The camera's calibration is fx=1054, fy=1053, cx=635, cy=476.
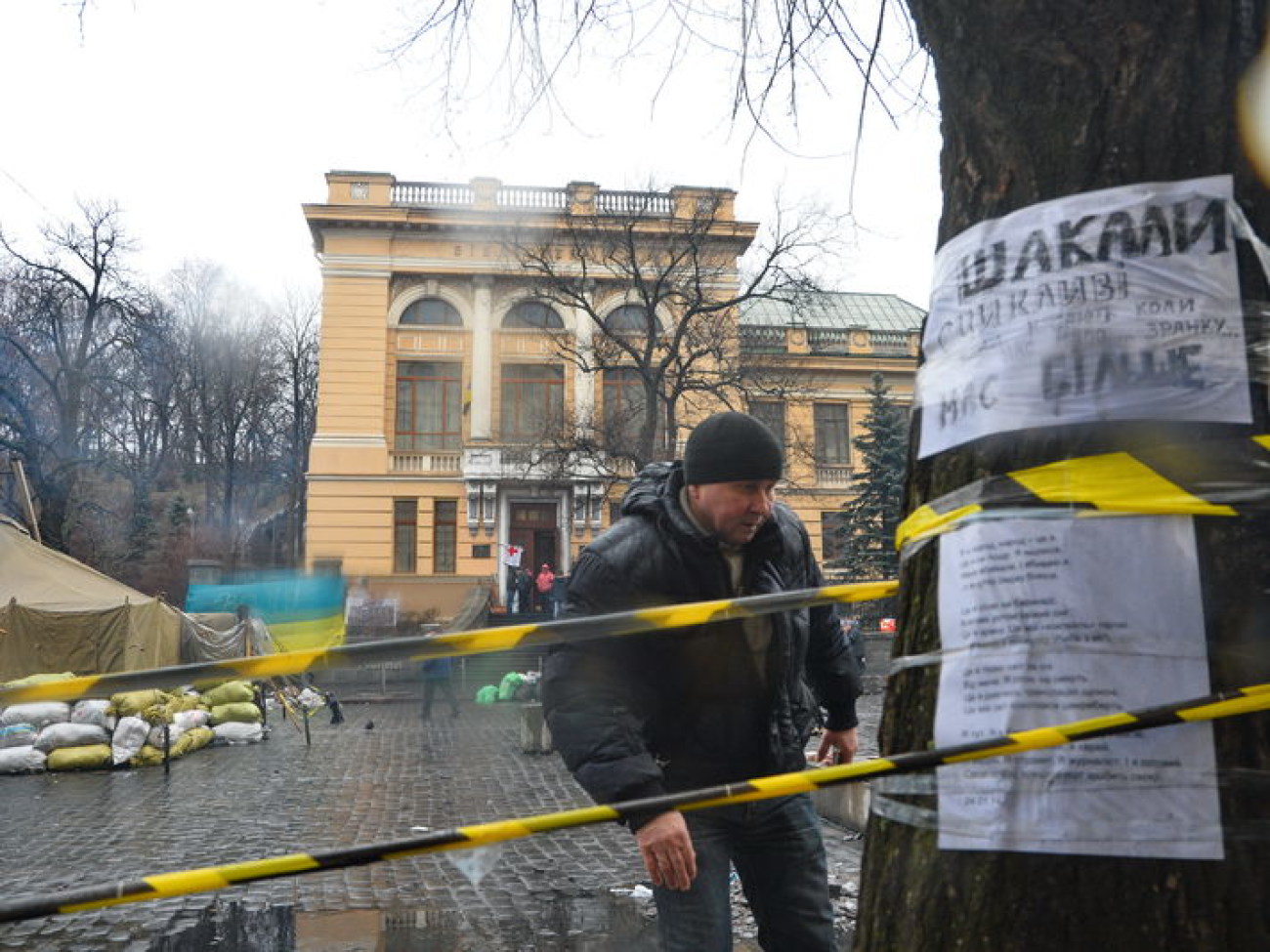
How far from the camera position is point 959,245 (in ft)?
5.88

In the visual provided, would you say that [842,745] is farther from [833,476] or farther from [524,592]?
[833,476]

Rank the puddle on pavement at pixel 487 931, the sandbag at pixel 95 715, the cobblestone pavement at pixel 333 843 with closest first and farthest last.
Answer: the puddle on pavement at pixel 487 931, the cobblestone pavement at pixel 333 843, the sandbag at pixel 95 715

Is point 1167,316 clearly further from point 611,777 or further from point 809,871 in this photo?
point 809,871

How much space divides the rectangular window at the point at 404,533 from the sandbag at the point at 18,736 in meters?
21.9

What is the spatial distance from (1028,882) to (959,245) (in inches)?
40.0

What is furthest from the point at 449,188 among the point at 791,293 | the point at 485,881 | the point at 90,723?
the point at 485,881

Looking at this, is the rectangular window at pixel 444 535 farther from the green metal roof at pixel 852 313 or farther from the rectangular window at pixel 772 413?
the green metal roof at pixel 852 313

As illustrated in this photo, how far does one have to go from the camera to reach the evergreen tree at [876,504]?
28484 mm

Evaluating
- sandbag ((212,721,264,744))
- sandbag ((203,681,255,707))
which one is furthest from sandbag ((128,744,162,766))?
sandbag ((203,681,255,707))

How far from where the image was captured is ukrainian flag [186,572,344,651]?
2742cm

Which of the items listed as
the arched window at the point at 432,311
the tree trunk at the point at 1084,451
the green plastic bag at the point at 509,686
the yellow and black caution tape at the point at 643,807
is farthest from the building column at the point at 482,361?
the tree trunk at the point at 1084,451

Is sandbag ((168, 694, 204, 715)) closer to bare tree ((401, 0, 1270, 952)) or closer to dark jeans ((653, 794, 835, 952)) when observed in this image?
dark jeans ((653, 794, 835, 952))

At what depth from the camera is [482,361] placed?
36.1 m

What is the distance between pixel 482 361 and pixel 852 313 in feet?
59.6
